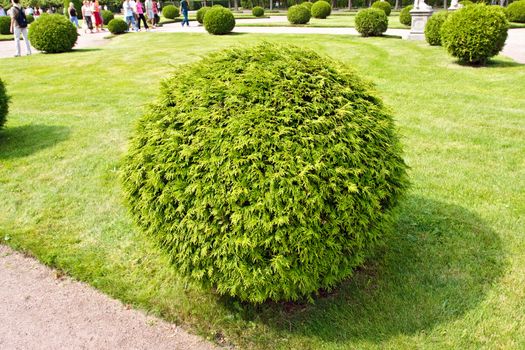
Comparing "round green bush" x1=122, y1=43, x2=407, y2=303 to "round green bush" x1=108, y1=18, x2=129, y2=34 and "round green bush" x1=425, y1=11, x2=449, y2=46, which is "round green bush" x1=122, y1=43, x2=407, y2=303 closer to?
"round green bush" x1=425, y1=11, x2=449, y2=46

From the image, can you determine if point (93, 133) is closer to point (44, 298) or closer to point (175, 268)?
point (44, 298)

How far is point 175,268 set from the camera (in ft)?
→ 11.7

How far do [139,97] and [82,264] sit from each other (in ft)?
25.3

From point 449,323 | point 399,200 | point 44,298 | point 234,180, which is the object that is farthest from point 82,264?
point 449,323

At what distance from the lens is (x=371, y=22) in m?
21.2

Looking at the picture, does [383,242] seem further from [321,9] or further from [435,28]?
[321,9]

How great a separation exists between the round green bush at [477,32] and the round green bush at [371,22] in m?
7.81

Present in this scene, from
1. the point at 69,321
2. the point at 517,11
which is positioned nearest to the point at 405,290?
the point at 69,321

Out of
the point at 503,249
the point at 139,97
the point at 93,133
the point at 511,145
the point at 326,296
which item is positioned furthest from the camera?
the point at 139,97

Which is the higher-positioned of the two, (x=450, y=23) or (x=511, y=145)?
(x=450, y=23)

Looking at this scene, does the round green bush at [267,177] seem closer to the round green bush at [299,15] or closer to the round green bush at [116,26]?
the round green bush at [116,26]

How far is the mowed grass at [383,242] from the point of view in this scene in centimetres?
354

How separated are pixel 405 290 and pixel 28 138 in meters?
7.85

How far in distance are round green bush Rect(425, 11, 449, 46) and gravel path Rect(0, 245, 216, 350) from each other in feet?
57.1
